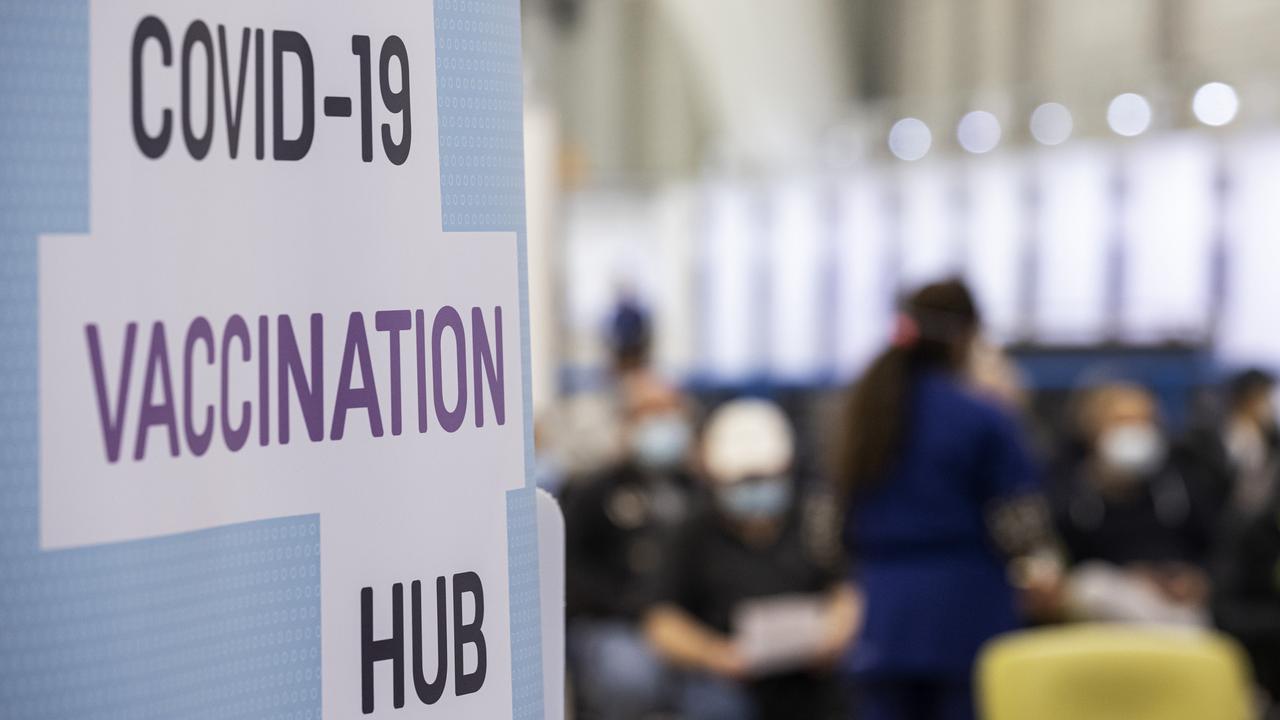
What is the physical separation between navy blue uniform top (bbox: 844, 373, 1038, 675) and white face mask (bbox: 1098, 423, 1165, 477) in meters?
2.83

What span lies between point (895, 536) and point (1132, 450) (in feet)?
10.1

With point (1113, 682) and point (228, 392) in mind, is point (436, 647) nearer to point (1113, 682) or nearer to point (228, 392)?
point (228, 392)

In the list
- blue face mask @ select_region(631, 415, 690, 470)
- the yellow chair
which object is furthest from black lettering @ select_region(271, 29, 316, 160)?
blue face mask @ select_region(631, 415, 690, 470)

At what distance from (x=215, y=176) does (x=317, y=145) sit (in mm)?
80

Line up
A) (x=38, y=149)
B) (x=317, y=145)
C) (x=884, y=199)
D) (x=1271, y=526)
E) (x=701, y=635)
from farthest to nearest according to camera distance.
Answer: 1. (x=884, y=199)
2. (x=701, y=635)
3. (x=1271, y=526)
4. (x=317, y=145)
5. (x=38, y=149)

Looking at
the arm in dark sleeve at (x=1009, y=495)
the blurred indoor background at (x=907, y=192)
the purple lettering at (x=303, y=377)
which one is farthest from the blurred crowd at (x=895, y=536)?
the purple lettering at (x=303, y=377)

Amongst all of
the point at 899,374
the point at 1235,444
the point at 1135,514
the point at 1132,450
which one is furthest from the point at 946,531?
the point at 1235,444

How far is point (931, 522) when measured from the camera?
3.33 metres

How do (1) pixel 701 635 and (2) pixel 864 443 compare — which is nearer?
(2) pixel 864 443

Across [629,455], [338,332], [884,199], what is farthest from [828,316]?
[338,332]

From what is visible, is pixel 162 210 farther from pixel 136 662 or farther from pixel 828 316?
pixel 828 316

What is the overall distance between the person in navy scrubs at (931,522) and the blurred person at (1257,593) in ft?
3.62

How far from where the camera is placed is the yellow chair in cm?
269

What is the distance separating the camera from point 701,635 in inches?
173
